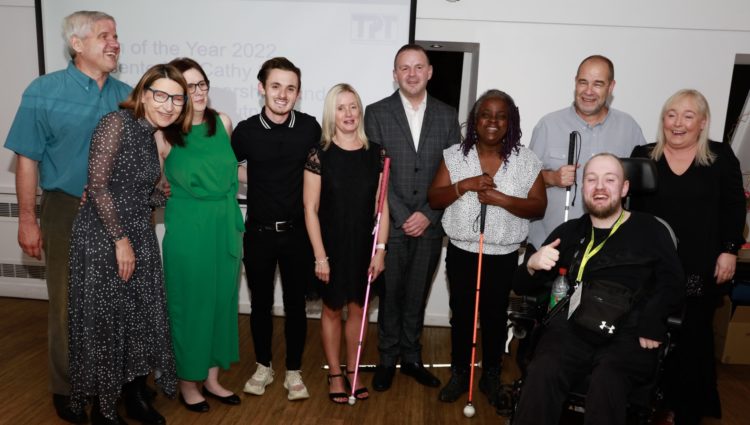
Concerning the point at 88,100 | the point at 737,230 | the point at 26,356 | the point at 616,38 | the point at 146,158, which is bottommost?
the point at 26,356

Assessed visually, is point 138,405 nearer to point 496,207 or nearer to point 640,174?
point 496,207

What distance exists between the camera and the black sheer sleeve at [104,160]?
2326 mm

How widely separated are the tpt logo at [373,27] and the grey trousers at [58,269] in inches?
86.4

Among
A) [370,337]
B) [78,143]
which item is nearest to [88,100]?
[78,143]

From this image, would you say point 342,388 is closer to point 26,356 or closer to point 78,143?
point 78,143

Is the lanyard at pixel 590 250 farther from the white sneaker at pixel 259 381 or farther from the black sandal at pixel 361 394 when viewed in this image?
the white sneaker at pixel 259 381

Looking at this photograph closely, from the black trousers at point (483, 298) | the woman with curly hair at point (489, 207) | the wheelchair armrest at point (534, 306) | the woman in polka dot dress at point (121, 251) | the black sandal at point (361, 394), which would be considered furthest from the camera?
the black sandal at point (361, 394)

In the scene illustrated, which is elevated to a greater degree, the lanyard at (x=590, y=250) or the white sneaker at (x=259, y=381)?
the lanyard at (x=590, y=250)

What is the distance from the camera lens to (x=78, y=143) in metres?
2.68

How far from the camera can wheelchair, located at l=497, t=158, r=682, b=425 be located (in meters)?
2.13

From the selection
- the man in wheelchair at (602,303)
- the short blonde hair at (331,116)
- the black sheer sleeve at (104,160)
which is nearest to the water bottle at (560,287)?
the man in wheelchair at (602,303)

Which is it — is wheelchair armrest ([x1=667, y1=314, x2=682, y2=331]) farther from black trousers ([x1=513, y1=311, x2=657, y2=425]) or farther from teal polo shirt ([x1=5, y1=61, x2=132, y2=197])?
teal polo shirt ([x1=5, y1=61, x2=132, y2=197])

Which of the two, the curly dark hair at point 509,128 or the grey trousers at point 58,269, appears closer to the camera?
the grey trousers at point 58,269

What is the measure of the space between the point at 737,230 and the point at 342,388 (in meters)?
2.18
